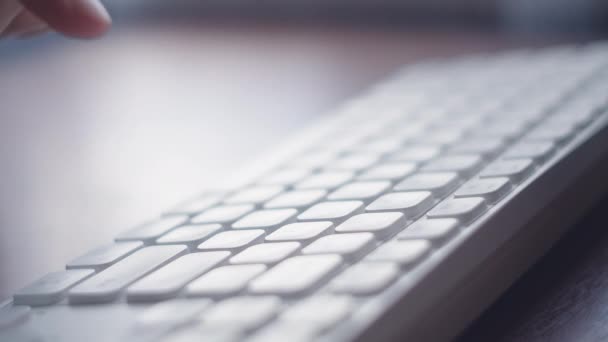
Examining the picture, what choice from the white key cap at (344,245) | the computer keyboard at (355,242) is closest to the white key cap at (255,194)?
the computer keyboard at (355,242)

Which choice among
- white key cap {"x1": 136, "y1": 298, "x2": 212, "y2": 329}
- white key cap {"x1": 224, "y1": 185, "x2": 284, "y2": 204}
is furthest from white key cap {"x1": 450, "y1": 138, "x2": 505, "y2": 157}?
white key cap {"x1": 136, "y1": 298, "x2": 212, "y2": 329}

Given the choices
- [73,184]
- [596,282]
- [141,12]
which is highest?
[141,12]

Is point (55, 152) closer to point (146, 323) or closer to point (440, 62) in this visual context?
point (440, 62)

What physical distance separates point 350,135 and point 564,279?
23 cm

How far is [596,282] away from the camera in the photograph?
358mm

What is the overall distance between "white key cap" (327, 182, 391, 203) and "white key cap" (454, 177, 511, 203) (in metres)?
0.04

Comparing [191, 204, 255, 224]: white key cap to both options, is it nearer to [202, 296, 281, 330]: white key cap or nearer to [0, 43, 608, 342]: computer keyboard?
[0, 43, 608, 342]: computer keyboard

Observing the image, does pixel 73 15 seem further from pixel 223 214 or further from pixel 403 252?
pixel 403 252

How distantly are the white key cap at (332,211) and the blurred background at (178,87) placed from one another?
147 mm

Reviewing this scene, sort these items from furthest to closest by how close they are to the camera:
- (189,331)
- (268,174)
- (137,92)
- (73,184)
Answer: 1. (137,92)
2. (73,184)
3. (268,174)
4. (189,331)

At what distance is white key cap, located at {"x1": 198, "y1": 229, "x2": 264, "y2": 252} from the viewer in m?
0.35

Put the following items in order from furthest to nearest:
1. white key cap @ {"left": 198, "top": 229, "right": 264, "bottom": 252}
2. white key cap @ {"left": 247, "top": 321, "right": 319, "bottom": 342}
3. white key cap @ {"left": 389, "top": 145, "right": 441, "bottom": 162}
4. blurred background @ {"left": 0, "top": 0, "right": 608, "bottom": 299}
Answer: blurred background @ {"left": 0, "top": 0, "right": 608, "bottom": 299}, white key cap @ {"left": 389, "top": 145, "right": 441, "bottom": 162}, white key cap @ {"left": 198, "top": 229, "right": 264, "bottom": 252}, white key cap @ {"left": 247, "top": 321, "right": 319, "bottom": 342}

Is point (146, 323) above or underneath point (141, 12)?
underneath

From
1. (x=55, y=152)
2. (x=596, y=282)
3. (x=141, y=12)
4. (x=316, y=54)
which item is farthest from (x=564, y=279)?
(x=141, y=12)
